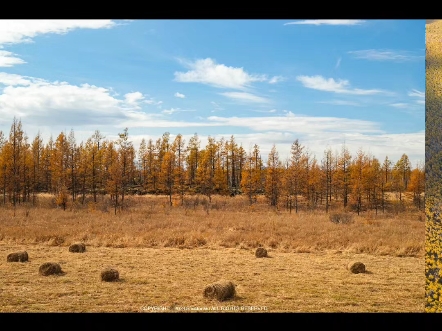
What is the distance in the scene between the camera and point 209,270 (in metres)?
8.30

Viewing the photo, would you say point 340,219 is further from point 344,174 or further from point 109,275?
point 109,275

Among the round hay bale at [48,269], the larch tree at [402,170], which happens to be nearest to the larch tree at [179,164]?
the round hay bale at [48,269]

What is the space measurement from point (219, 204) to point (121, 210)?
24.6ft

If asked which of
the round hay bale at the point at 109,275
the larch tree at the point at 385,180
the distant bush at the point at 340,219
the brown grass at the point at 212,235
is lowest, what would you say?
the distant bush at the point at 340,219

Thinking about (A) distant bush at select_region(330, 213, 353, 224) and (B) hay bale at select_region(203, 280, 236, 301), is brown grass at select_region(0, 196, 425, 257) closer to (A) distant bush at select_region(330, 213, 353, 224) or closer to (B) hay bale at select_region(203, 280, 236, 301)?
(A) distant bush at select_region(330, 213, 353, 224)

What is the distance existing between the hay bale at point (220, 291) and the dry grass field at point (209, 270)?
4.4 inches

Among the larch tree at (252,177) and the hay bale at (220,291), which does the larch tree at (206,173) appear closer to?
the larch tree at (252,177)

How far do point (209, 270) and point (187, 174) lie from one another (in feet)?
72.1

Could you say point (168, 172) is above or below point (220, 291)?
above

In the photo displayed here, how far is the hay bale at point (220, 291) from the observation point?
6.04 metres

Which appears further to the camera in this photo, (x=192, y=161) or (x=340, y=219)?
(x=192, y=161)

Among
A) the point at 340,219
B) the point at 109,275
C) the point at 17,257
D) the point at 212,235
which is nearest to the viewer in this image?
the point at 109,275

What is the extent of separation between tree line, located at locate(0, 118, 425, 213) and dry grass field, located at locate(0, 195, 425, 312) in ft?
37.1

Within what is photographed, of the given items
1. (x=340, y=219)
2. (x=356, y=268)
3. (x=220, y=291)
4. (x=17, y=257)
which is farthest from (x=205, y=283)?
(x=340, y=219)
